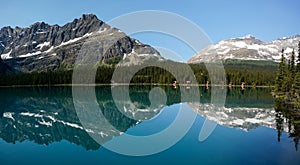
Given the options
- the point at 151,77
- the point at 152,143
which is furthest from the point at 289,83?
the point at 151,77

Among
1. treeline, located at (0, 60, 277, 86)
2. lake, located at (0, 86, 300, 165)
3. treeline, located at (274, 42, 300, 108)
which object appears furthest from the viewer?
treeline, located at (0, 60, 277, 86)

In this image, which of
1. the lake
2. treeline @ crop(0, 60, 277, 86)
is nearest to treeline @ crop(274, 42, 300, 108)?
the lake

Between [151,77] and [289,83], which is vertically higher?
[151,77]

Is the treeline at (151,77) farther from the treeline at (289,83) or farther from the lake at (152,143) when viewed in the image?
the lake at (152,143)

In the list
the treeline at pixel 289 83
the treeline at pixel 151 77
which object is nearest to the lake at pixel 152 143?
the treeline at pixel 289 83

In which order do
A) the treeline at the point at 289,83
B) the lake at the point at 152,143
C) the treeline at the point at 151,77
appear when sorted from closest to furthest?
the lake at the point at 152,143, the treeline at the point at 289,83, the treeline at the point at 151,77

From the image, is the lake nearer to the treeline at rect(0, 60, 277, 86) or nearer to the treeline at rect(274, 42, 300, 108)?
the treeline at rect(274, 42, 300, 108)

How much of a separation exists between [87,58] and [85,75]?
3718 inches

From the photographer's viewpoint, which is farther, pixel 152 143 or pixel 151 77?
pixel 151 77

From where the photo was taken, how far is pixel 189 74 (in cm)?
11119

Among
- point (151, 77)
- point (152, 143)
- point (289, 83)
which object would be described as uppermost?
point (151, 77)

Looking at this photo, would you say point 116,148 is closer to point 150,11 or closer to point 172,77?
point 150,11

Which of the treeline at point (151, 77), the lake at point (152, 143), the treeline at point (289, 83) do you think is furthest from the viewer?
the treeline at point (151, 77)

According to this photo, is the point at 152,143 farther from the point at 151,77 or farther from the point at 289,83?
the point at 151,77
